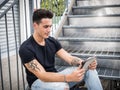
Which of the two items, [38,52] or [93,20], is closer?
[38,52]

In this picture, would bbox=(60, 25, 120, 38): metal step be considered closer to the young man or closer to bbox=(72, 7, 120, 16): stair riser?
bbox=(72, 7, 120, 16): stair riser

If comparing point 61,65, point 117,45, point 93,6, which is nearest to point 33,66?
point 61,65

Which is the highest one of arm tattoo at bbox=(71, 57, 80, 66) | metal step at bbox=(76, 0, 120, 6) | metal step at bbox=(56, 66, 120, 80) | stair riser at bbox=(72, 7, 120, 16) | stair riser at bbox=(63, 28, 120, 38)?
metal step at bbox=(76, 0, 120, 6)

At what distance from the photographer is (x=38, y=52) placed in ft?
8.65

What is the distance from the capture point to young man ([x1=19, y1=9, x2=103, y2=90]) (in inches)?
96.0

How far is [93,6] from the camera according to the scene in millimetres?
4918

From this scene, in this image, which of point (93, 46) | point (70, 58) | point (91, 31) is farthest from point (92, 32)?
point (70, 58)

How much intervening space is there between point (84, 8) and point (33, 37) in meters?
2.63

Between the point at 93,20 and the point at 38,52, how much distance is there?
2.34 m

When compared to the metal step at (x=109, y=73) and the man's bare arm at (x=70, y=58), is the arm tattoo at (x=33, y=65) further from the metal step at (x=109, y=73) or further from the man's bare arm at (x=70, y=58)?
the metal step at (x=109, y=73)

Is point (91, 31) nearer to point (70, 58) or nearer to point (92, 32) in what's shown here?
point (92, 32)

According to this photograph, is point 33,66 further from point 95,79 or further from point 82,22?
point 82,22

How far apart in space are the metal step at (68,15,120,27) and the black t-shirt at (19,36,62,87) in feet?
6.06

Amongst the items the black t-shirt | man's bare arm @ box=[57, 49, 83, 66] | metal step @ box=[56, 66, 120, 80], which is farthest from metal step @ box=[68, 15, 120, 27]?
the black t-shirt
